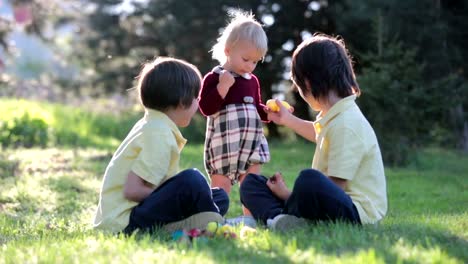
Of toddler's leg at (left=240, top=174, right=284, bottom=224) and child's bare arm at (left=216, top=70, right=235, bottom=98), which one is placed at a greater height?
child's bare arm at (left=216, top=70, right=235, bottom=98)

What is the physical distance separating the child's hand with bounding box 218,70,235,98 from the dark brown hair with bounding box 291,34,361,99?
80 cm

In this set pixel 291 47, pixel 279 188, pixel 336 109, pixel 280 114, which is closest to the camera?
pixel 336 109

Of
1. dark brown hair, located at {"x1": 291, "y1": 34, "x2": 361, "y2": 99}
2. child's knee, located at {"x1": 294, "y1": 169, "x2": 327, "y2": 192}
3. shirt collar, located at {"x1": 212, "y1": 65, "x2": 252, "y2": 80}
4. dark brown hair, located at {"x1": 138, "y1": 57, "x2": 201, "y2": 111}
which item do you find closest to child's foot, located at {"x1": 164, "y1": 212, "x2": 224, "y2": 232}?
child's knee, located at {"x1": 294, "y1": 169, "x2": 327, "y2": 192}

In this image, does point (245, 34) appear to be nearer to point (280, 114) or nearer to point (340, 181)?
point (280, 114)

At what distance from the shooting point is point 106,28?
15039mm

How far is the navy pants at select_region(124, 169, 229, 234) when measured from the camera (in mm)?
3723

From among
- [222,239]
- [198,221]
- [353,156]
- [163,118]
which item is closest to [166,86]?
[163,118]

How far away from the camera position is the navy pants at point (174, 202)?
12.2ft

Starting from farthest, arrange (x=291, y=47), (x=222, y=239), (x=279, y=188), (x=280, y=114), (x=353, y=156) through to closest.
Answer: (x=291, y=47) → (x=280, y=114) → (x=279, y=188) → (x=353, y=156) → (x=222, y=239)

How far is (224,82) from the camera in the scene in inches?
187

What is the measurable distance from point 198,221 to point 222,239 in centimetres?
46

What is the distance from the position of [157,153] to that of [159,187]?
198mm

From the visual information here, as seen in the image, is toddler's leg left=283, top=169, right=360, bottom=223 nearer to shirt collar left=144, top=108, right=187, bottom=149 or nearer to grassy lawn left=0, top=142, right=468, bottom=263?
grassy lawn left=0, top=142, right=468, bottom=263

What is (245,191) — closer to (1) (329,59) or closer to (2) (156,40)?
(1) (329,59)
